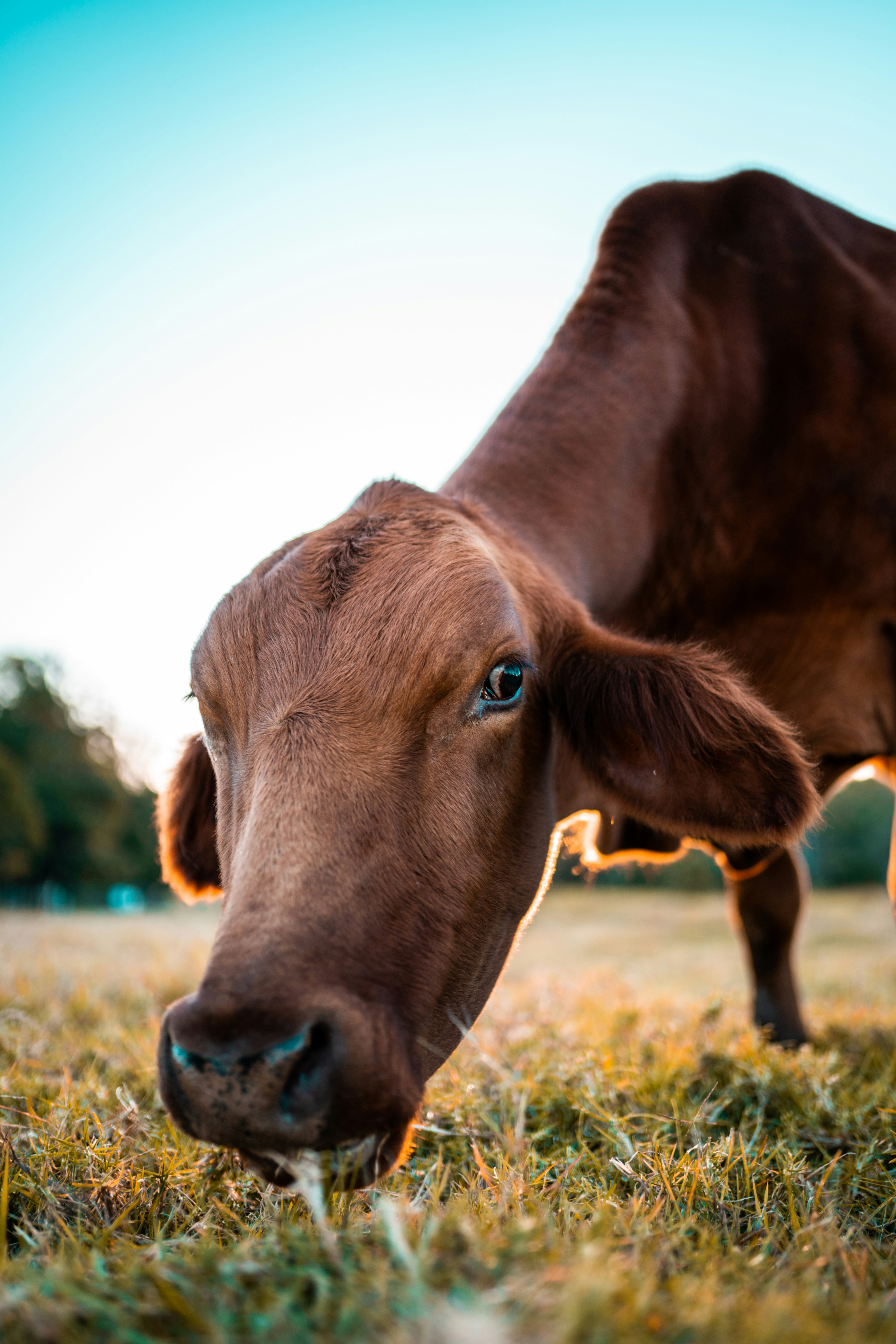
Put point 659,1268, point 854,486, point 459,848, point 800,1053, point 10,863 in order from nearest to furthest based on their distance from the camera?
point 659,1268 < point 459,848 < point 800,1053 < point 854,486 < point 10,863

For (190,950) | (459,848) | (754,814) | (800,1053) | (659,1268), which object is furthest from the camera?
(190,950)

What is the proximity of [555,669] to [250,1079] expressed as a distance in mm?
1449

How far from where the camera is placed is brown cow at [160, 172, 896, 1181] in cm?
167

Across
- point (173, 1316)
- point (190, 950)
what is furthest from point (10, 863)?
point (173, 1316)

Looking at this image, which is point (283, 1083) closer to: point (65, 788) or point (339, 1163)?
point (339, 1163)

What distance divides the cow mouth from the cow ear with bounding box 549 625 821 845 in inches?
46.2

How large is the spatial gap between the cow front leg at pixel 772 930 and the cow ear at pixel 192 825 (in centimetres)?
238

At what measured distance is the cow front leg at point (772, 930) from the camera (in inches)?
162

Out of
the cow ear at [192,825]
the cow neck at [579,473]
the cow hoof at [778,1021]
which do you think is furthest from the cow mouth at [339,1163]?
the cow hoof at [778,1021]

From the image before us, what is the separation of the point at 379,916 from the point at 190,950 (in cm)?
693

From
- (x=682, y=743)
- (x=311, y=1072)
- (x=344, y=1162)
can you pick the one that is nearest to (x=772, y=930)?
(x=682, y=743)

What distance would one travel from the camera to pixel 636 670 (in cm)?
249

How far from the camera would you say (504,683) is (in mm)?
2301

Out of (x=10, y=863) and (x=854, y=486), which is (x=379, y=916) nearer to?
(x=854, y=486)
